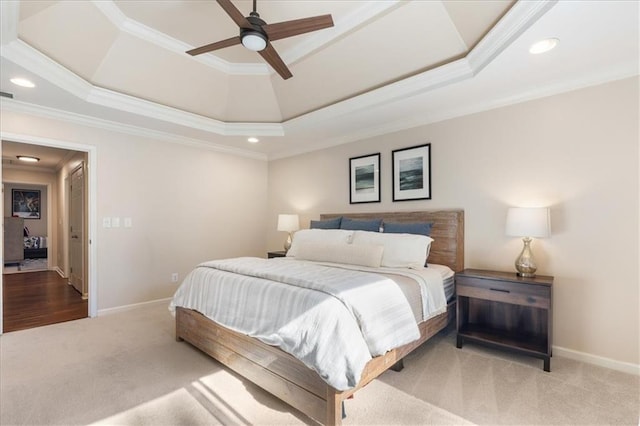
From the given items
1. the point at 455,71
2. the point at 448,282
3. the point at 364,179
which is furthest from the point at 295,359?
the point at 364,179

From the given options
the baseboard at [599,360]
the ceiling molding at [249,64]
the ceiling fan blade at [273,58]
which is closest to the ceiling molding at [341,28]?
the ceiling molding at [249,64]

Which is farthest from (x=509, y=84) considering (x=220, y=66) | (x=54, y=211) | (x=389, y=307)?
(x=54, y=211)

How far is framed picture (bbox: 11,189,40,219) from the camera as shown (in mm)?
8430

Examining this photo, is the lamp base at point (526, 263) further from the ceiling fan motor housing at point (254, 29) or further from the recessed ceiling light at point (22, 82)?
the recessed ceiling light at point (22, 82)

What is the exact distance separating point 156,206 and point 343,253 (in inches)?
108

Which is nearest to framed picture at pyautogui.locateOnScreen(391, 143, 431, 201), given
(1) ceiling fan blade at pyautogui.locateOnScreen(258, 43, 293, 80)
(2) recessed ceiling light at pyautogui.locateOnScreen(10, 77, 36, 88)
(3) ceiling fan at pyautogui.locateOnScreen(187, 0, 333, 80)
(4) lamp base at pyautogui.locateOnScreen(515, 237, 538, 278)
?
(4) lamp base at pyautogui.locateOnScreen(515, 237, 538, 278)

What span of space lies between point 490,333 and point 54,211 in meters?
9.05

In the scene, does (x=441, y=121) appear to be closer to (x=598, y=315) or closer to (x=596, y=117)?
(x=596, y=117)

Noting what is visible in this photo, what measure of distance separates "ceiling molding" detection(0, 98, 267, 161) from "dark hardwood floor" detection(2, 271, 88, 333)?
2.08 meters

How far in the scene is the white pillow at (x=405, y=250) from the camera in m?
2.89

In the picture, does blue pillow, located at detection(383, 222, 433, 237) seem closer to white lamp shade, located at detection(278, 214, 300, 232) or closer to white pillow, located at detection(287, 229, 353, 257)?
white pillow, located at detection(287, 229, 353, 257)

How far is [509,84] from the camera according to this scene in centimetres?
273

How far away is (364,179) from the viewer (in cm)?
417

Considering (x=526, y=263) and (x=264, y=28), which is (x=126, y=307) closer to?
(x=264, y=28)
